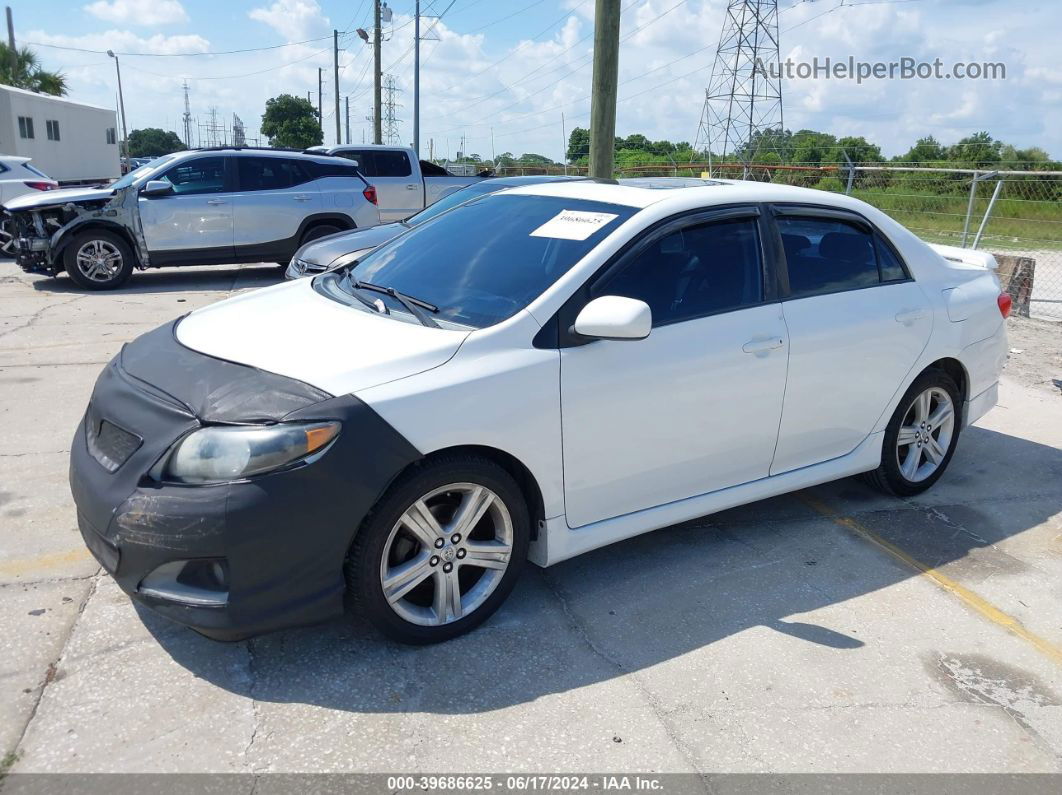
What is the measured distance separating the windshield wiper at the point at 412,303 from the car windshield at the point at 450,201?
3.03m

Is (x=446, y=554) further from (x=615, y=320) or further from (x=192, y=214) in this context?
(x=192, y=214)

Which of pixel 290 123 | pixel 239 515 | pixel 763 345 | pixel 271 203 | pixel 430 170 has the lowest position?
pixel 239 515

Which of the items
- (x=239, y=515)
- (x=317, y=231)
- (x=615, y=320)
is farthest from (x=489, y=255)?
(x=317, y=231)

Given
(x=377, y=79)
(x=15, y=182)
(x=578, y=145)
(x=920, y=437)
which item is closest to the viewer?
(x=920, y=437)

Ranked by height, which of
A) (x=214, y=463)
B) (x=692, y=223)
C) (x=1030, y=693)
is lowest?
(x=1030, y=693)

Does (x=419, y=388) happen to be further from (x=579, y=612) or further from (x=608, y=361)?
(x=579, y=612)

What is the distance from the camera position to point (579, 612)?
3658mm

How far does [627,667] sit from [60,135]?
112 feet

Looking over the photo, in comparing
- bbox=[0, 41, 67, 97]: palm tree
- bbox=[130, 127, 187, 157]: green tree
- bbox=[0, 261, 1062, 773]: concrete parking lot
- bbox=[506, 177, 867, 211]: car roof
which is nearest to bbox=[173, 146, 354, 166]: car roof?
bbox=[0, 261, 1062, 773]: concrete parking lot

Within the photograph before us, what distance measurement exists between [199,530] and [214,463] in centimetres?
23

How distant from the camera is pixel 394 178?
15398 millimetres

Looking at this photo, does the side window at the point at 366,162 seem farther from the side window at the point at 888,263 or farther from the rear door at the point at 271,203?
the side window at the point at 888,263

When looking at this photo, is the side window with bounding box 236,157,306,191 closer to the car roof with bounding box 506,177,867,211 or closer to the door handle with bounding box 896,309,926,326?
the car roof with bounding box 506,177,867,211

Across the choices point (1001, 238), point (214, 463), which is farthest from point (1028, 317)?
point (214, 463)
